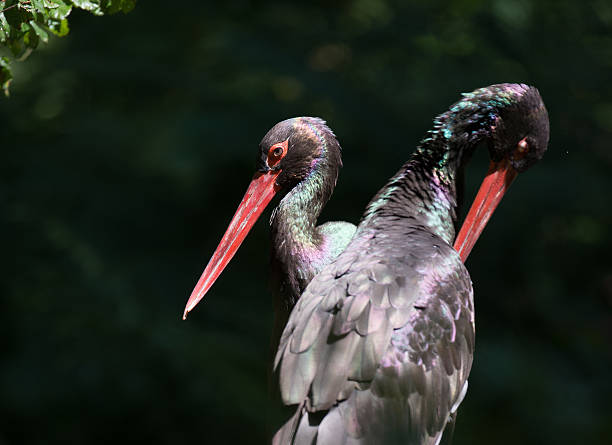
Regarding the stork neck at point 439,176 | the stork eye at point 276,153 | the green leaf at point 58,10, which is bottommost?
the stork neck at point 439,176

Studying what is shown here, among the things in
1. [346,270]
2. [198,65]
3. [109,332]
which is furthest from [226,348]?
[346,270]

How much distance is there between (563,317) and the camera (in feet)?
17.5

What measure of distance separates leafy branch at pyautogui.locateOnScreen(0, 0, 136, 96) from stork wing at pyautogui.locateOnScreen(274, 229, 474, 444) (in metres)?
0.87

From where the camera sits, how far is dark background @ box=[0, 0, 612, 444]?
16.4 feet

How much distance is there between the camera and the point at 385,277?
202cm

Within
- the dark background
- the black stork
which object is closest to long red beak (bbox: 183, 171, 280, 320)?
the black stork

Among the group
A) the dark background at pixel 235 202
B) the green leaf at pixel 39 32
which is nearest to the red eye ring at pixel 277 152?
the green leaf at pixel 39 32

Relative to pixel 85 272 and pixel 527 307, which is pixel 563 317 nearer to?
pixel 527 307

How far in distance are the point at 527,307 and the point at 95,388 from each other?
9.45 ft

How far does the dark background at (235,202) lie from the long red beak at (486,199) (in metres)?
2.29

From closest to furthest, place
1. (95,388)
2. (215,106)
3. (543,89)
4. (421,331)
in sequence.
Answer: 1. (421,331)
2. (95,388)
3. (543,89)
4. (215,106)

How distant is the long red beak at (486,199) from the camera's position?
97.9 inches

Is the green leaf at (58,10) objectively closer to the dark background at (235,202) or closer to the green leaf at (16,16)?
the green leaf at (16,16)

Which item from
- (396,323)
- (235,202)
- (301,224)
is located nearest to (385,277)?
(396,323)
